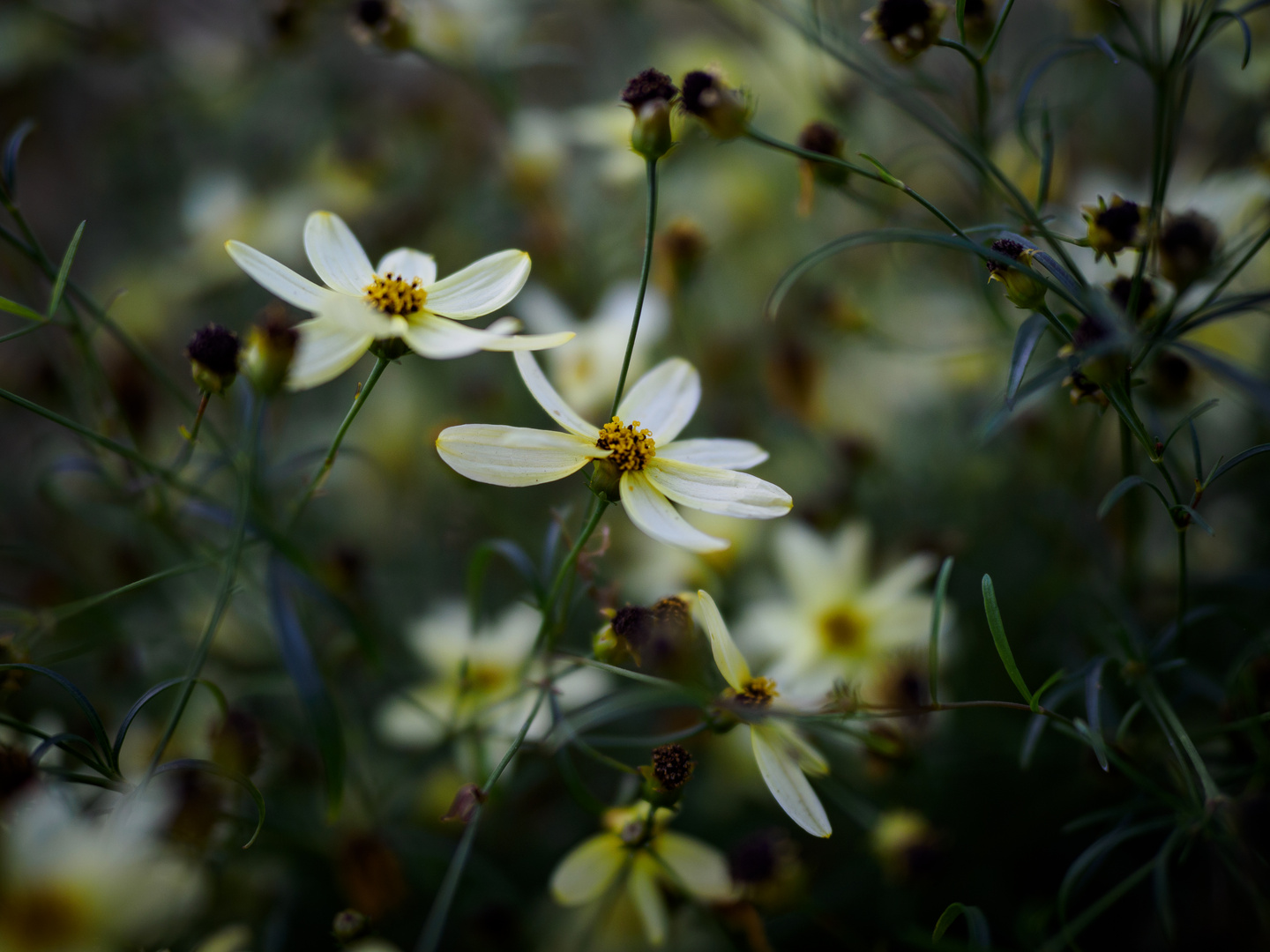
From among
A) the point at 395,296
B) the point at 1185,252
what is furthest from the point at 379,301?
the point at 1185,252

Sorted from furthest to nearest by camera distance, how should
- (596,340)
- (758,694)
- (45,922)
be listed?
(596,340) < (758,694) < (45,922)

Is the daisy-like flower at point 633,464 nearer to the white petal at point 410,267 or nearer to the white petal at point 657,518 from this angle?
the white petal at point 657,518

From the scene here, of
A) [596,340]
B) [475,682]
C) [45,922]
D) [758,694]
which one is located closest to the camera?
[45,922]

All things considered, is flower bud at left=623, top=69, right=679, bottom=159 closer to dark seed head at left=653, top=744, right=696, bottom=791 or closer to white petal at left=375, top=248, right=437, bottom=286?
white petal at left=375, top=248, right=437, bottom=286

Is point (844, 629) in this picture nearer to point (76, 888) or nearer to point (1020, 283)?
point (1020, 283)

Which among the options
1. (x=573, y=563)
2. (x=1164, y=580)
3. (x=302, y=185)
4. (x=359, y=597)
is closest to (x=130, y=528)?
(x=359, y=597)
